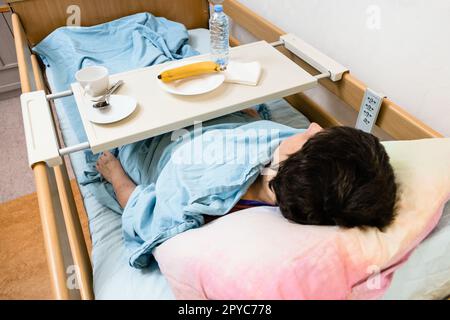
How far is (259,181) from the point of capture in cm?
89

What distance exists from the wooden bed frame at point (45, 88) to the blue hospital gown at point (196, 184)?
15 centimetres

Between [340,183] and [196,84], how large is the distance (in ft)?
2.21

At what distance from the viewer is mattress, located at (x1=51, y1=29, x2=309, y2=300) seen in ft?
2.64

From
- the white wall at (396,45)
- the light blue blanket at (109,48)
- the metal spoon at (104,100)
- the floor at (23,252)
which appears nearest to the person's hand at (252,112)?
the light blue blanket at (109,48)

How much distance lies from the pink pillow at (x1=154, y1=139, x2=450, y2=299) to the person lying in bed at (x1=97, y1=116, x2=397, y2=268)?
0.04 m

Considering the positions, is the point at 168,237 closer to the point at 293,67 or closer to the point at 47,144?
the point at 47,144

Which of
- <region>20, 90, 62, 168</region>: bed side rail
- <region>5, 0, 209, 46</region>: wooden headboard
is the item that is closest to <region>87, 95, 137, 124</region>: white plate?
<region>20, 90, 62, 168</region>: bed side rail

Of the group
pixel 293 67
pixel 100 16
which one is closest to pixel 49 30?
pixel 100 16

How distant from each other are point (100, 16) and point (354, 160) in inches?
68.9

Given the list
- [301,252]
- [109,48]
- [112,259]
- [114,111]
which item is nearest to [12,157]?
[109,48]

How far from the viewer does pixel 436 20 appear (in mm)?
894

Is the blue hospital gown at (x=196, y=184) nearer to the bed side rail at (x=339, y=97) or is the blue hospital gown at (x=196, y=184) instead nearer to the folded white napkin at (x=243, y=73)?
the folded white napkin at (x=243, y=73)

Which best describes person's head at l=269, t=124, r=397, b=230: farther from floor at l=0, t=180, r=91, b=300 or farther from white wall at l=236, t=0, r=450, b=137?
floor at l=0, t=180, r=91, b=300

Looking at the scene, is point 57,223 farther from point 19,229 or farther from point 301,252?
point 19,229
